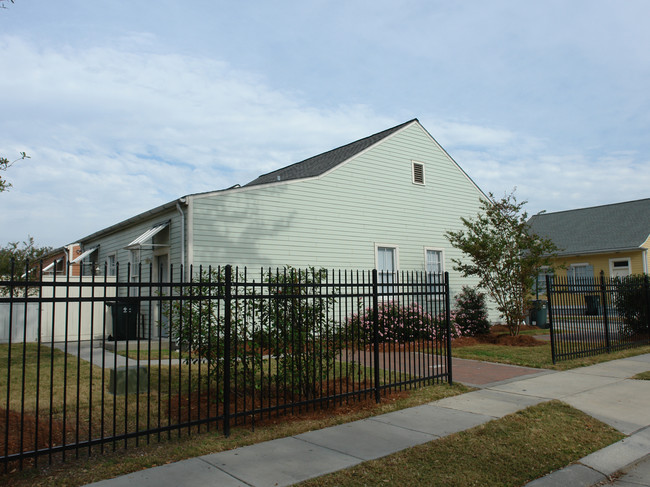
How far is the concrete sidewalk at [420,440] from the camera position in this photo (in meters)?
4.34

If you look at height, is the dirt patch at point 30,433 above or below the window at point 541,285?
below

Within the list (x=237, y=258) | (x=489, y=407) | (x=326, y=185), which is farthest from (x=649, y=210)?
(x=489, y=407)

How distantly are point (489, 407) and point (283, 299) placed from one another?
10.2ft

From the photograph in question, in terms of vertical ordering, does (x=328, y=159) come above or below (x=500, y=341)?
above

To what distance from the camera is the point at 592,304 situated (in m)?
12.1

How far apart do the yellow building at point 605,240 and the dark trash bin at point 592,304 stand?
1234 centimetres

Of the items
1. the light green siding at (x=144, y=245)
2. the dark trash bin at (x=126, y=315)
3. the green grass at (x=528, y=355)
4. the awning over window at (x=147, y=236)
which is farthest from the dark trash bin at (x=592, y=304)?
the awning over window at (x=147, y=236)

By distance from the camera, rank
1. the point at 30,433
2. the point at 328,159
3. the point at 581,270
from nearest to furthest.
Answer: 1. the point at 30,433
2. the point at 328,159
3. the point at 581,270

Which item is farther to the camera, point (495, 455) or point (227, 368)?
point (227, 368)

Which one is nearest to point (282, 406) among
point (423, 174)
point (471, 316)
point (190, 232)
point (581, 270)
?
point (190, 232)

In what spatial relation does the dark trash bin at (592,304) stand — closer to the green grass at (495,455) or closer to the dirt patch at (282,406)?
the green grass at (495,455)

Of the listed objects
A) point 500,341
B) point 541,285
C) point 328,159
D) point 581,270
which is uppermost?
point 328,159

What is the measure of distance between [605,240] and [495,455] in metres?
25.6

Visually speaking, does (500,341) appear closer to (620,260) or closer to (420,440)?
(420,440)
